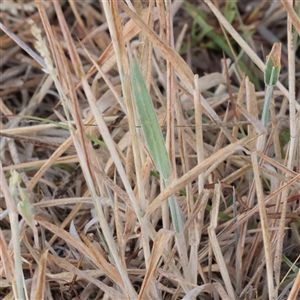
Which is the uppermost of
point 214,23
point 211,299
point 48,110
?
point 214,23

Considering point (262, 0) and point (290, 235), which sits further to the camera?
point (262, 0)

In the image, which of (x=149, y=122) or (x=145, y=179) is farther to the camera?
(x=145, y=179)

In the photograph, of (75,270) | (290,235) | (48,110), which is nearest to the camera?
(75,270)

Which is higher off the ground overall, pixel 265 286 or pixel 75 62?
pixel 75 62

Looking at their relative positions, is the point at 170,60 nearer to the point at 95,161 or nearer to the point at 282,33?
the point at 95,161

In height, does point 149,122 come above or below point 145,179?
above

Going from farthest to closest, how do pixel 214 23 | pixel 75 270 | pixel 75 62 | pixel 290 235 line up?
pixel 214 23 < pixel 290 235 < pixel 75 270 < pixel 75 62

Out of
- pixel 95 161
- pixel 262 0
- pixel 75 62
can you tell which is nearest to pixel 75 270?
pixel 95 161
